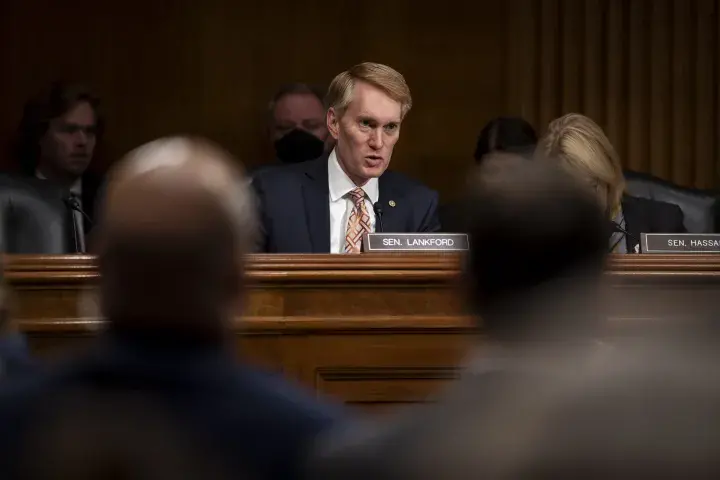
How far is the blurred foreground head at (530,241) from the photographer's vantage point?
1228 millimetres

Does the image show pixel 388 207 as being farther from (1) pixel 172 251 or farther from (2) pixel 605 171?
(1) pixel 172 251

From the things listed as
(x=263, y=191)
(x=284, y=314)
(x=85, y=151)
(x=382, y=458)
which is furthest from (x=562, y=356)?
(x=85, y=151)

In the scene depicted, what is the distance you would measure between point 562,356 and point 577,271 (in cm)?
9

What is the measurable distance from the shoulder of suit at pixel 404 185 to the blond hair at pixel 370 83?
0.68 feet

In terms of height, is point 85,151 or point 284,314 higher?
point 85,151

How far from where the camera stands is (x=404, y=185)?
3953 millimetres

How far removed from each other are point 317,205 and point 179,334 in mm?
2530

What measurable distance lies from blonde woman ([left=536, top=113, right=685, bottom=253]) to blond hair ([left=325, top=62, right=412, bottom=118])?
18.9 inches

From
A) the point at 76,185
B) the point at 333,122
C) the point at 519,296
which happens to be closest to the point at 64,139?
the point at 76,185

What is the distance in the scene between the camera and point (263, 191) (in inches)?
149

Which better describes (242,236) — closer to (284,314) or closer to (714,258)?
(284,314)

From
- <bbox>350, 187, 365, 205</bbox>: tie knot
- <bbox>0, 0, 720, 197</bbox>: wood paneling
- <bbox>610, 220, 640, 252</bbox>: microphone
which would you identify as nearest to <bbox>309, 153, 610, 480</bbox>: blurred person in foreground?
<bbox>610, 220, 640, 252</bbox>: microphone

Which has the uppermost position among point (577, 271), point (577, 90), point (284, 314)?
point (577, 90)

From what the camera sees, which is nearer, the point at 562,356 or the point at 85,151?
the point at 562,356
